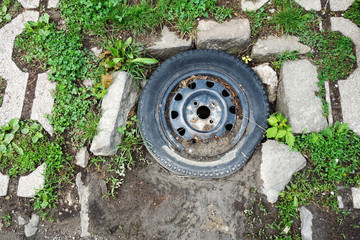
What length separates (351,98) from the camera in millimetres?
2445

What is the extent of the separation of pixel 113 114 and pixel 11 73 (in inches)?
49.1

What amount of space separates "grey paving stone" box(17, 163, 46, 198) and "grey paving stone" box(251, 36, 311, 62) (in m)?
2.39

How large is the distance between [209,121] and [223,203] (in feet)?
2.52

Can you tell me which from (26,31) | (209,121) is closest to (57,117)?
(26,31)

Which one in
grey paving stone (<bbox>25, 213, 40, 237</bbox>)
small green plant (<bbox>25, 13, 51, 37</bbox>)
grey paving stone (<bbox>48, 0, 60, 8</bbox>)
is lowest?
grey paving stone (<bbox>25, 213, 40, 237</bbox>)

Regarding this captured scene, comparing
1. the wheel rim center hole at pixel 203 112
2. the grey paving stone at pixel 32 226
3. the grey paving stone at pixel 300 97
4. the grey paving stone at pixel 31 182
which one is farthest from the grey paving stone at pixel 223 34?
the grey paving stone at pixel 32 226

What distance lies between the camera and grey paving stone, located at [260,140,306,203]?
233 centimetres

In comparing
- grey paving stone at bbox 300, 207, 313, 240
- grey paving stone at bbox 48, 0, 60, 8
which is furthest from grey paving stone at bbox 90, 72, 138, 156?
grey paving stone at bbox 300, 207, 313, 240

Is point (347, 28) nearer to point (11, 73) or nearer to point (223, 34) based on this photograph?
point (223, 34)

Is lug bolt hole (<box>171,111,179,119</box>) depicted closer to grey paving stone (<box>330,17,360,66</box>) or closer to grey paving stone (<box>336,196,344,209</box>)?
grey paving stone (<box>336,196,344,209</box>)

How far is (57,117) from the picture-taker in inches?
98.1

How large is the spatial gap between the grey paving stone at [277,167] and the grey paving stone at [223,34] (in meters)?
1.09

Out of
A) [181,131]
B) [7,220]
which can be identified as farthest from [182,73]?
[7,220]

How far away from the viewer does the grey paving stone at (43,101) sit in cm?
254
